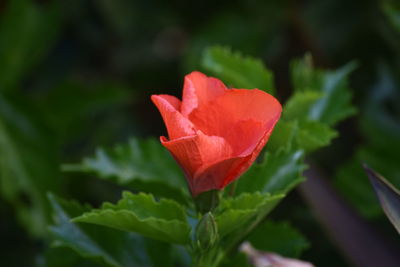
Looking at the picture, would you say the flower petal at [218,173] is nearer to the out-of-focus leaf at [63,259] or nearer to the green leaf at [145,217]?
the green leaf at [145,217]

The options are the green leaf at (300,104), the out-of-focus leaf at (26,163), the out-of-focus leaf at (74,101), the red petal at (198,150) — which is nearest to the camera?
the red petal at (198,150)

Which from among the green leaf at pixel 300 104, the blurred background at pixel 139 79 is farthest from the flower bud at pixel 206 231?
the blurred background at pixel 139 79

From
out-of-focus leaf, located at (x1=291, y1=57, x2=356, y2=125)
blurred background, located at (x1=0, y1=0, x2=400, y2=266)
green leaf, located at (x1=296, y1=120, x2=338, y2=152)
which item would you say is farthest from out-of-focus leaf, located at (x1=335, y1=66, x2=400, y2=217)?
green leaf, located at (x1=296, y1=120, x2=338, y2=152)

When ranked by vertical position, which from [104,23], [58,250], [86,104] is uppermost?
[104,23]

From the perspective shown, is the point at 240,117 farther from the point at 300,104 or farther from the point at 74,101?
the point at 74,101

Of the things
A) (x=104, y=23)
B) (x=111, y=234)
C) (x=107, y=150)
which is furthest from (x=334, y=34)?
(x=111, y=234)

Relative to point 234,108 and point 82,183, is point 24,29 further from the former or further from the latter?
point 234,108
